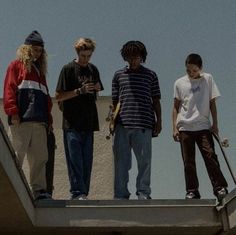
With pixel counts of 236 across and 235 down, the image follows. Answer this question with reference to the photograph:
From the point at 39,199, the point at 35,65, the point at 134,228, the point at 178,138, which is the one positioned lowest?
the point at 134,228

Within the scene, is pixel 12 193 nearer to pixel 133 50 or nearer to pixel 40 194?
pixel 40 194

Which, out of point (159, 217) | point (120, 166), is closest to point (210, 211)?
point (159, 217)

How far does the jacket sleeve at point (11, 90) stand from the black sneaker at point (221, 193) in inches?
80.1

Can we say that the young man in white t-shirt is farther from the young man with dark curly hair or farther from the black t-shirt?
the black t-shirt

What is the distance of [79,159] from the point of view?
20.0 ft

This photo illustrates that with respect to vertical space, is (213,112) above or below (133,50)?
below

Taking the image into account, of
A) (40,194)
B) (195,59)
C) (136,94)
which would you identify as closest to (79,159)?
(40,194)

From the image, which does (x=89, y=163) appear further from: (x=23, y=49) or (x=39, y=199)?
(x=23, y=49)

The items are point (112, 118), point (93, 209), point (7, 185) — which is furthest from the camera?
point (112, 118)

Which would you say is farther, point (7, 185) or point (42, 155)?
point (42, 155)

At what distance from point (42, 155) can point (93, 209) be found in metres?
0.70

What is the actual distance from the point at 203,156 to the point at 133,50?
1270 millimetres

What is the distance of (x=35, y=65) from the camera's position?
6.23m

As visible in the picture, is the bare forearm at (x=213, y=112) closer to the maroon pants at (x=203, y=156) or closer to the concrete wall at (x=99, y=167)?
the maroon pants at (x=203, y=156)
